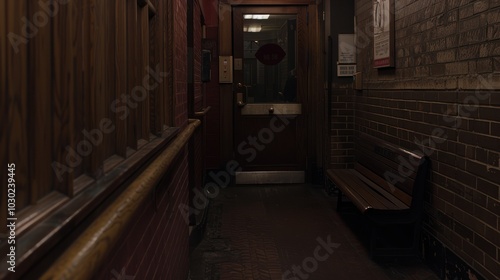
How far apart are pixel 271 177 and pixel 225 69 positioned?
1.56 meters

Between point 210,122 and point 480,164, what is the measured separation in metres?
4.19

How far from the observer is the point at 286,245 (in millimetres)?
4102

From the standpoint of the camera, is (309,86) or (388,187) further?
(309,86)

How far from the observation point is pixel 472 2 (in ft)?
9.36

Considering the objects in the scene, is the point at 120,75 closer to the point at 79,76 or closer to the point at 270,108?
the point at 79,76

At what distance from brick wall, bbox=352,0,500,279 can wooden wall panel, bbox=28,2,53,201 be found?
2342 millimetres

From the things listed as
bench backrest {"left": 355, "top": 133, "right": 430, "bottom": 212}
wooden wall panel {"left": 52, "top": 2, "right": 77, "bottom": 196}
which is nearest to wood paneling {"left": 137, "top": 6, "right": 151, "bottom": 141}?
wooden wall panel {"left": 52, "top": 2, "right": 77, "bottom": 196}

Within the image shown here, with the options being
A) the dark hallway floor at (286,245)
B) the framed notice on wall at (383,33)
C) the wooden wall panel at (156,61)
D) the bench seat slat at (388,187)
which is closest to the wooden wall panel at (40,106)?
the wooden wall panel at (156,61)

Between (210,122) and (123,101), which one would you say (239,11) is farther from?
(123,101)

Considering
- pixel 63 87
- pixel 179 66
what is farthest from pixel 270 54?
pixel 63 87

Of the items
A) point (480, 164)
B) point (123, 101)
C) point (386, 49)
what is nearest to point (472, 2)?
→ point (480, 164)

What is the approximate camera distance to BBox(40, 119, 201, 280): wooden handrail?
763 millimetres

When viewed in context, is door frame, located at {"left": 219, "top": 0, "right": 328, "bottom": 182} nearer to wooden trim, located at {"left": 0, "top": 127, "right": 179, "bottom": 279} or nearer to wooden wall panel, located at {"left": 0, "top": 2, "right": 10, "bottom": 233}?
wooden trim, located at {"left": 0, "top": 127, "right": 179, "bottom": 279}

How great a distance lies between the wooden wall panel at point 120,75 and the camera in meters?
1.54
